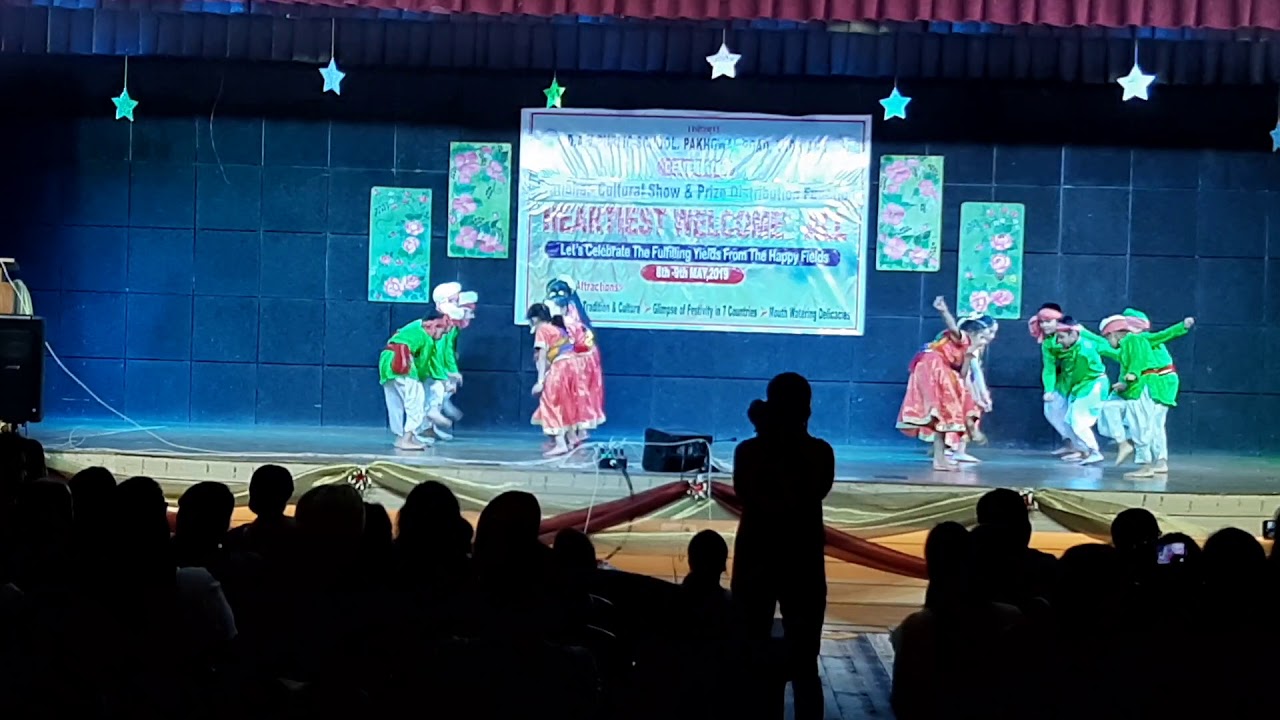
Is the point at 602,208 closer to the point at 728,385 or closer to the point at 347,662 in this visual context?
the point at 728,385

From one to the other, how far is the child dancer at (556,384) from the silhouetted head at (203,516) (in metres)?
5.04

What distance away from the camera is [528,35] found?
9445mm

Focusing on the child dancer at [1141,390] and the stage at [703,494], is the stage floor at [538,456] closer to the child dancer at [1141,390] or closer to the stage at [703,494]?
the stage at [703,494]

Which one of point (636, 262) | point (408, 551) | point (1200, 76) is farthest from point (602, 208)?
point (408, 551)

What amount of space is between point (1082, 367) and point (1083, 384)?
11 centimetres

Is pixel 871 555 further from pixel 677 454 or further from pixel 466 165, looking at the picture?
pixel 466 165

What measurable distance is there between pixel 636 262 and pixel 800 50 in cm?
192

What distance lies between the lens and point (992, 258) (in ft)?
31.9

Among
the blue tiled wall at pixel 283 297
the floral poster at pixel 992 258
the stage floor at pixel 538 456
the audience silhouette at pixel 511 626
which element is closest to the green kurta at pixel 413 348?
the stage floor at pixel 538 456

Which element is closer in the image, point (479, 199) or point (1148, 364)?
point (1148, 364)

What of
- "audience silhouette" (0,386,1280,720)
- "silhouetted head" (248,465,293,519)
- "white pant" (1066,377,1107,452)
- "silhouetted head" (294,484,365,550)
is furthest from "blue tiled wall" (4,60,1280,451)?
"silhouetted head" (294,484,365,550)

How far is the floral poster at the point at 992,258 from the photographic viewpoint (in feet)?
31.9

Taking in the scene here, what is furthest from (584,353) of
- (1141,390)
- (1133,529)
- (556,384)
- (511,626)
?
(511,626)

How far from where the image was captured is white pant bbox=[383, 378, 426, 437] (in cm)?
859
